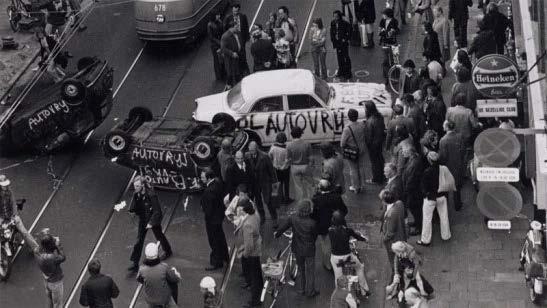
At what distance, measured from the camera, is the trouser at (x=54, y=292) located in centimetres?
1778

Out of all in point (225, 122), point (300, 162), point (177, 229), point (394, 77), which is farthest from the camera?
point (394, 77)

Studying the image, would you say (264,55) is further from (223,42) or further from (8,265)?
(8,265)

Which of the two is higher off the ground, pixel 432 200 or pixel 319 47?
pixel 432 200

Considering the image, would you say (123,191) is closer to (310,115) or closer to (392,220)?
(310,115)

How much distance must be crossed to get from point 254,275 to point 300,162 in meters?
2.96

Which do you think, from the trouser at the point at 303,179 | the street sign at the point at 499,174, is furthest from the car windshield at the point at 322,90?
the street sign at the point at 499,174

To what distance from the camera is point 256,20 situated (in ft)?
96.4

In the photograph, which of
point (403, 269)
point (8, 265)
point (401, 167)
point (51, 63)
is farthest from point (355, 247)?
point (51, 63)

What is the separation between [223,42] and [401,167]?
6979 millimetres

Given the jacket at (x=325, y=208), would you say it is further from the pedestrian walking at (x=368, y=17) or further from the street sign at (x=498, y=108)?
the pedestrian walking at (x=368, y=17)

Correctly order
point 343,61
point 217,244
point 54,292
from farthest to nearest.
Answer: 1. point 343,61
2. point 217,244
3. point 54,292

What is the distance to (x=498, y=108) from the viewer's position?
18172 mm

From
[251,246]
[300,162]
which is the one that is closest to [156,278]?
[251,246]

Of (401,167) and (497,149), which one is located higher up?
(497,149)
